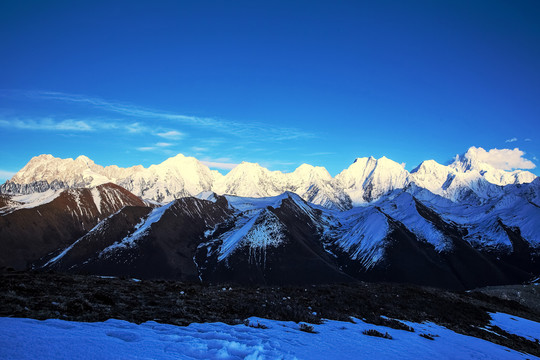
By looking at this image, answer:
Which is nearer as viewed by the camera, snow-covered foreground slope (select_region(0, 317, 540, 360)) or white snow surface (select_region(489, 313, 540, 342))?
snow-covered foreground slope (select_region(0, 317, 540, 360))

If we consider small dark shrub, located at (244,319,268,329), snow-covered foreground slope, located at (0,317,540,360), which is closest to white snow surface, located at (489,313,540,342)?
snow-covered foreground slope, located at (0,317,540,360)

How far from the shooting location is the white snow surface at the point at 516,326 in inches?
1029

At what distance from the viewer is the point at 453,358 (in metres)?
13.3

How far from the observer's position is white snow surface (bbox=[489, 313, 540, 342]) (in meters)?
26.1

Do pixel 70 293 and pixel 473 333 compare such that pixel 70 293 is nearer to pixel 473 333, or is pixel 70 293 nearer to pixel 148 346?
pixel 148 346

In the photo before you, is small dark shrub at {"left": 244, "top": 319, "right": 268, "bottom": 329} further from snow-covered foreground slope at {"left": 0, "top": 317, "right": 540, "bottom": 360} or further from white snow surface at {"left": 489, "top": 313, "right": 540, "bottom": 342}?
white snow surface at {"left": 489, "top": 313, "right": 540, "bottom": 342}

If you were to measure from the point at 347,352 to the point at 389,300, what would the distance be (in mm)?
20591

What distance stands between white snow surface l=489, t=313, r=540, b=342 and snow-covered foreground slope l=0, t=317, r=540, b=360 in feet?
39.8

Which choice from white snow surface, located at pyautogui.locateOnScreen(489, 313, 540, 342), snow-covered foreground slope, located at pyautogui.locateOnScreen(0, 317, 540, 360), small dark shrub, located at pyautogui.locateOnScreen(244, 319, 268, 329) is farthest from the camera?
white snow surface, located at pyautogui.locateOnScreen(489, 313, 540, 342)

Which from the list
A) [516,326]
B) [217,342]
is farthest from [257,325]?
[516,326]

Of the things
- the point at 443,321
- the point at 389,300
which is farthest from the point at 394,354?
the point at 389,300

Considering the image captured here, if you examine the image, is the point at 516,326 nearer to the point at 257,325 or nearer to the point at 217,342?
the point at 257,325

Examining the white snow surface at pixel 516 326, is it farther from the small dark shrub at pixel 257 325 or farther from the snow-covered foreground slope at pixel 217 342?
the small dark shrub at pixel 257 325

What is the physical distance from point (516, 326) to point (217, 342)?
30.8 meters
